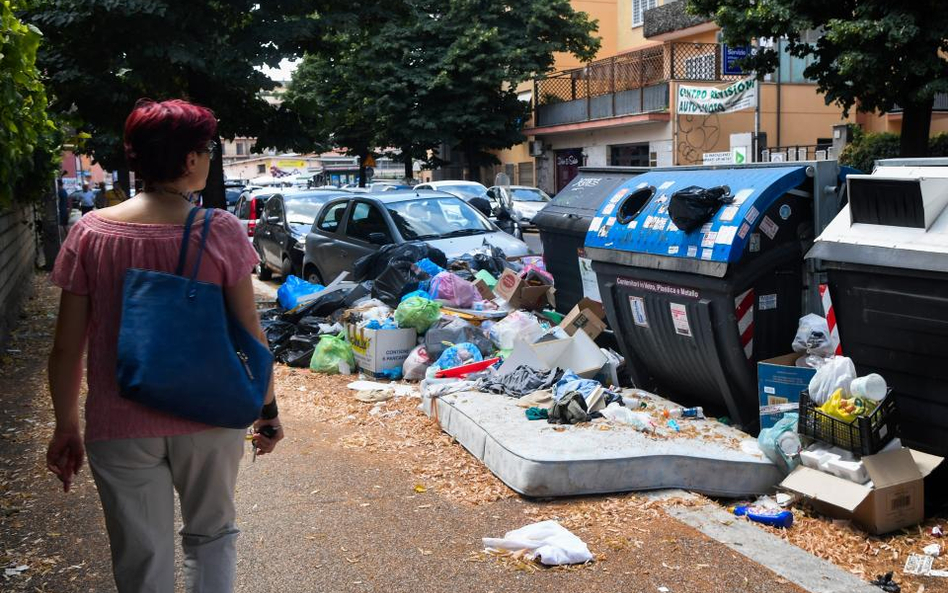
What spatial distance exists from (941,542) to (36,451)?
5271 mm

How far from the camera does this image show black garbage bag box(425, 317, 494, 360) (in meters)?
8.01

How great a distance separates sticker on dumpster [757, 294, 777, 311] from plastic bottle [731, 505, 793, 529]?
129cm

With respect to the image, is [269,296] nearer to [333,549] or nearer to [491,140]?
[333,549]

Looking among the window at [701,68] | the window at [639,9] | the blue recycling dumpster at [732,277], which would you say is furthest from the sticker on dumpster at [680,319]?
the window at [639,9]

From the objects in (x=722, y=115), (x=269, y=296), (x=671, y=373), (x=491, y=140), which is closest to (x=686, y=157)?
(x=722, y=115)

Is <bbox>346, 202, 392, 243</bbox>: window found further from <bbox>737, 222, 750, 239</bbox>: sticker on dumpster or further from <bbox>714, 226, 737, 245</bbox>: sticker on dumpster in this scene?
<bbox>737, 222, 750, 239</bbox>: sticker on dumpster

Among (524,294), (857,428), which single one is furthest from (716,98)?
(857,428)

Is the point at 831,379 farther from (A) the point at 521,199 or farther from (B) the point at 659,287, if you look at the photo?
(A) the point at 521,199

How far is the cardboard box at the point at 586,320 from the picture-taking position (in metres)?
7.52

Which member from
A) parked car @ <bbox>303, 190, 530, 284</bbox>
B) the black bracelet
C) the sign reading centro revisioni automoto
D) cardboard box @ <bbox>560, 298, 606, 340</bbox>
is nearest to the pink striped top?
the black bracelet

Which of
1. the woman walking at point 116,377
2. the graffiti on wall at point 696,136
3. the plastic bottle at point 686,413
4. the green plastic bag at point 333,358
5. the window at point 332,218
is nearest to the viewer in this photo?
the woman walking at point 116,377

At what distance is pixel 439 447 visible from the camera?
236 inches

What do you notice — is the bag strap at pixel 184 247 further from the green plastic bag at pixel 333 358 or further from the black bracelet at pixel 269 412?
the green plastic bag at pixel 333 358

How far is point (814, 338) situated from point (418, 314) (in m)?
3.75
